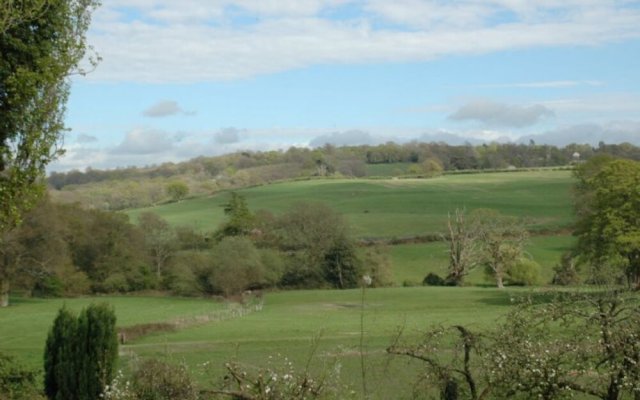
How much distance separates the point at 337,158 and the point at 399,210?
50366 mm

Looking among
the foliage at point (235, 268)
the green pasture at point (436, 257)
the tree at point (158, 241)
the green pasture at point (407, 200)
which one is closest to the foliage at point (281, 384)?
the foliage at point (235, 268)

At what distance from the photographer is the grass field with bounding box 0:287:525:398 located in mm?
30484

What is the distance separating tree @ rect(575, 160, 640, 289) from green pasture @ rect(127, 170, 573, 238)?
35.1 meters

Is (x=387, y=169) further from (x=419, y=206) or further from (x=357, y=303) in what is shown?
(x=357, y=303)

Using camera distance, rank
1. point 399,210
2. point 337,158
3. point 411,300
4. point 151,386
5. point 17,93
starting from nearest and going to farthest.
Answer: point 151,386
point 17,93
point 411,300
point 399,210
point 337,158

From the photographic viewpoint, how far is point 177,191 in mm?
127500

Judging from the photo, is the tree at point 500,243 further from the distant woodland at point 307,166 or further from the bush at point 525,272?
the distant woodland at point 307,166

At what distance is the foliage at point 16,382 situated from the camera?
1355 centimetres

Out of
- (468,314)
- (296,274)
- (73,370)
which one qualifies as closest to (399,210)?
(296,274)

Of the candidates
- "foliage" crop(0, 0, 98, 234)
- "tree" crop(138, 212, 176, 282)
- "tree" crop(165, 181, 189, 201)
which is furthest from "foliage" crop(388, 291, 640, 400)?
"tree" crop(165, 181, 189, 201)

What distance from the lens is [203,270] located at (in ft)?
231

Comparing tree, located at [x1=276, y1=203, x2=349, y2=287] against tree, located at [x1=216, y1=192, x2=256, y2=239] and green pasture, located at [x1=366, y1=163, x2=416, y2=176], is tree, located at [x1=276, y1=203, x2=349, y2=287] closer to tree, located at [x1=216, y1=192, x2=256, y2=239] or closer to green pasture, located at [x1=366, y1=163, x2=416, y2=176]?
tree, located at [x1=216, y1=192, x2=256, y2=239]

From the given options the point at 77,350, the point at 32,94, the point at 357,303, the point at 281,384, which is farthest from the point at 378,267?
the point at 281,384

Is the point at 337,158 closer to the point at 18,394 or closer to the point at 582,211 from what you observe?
the point at 582,211
